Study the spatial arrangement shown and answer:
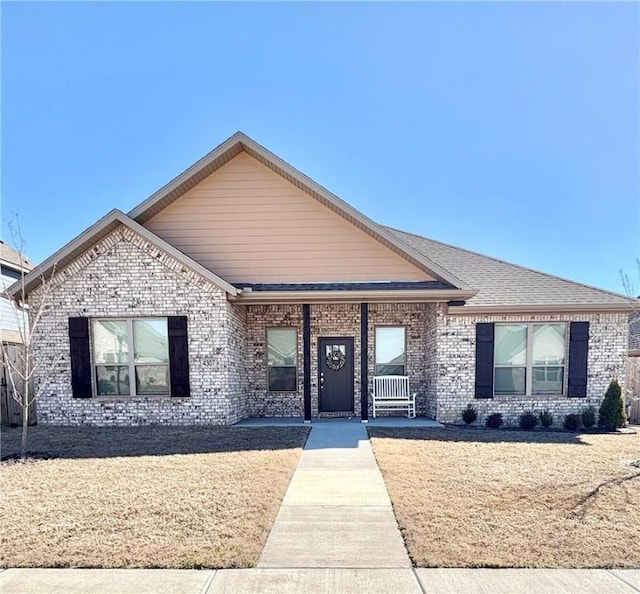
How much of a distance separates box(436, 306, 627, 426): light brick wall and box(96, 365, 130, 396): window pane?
281 inches

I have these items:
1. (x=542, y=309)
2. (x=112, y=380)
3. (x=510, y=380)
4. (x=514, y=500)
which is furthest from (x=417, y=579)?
(x=112, y=380)

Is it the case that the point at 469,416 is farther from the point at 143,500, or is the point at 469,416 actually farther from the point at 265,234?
the point at 143,500

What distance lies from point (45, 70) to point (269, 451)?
402 inches

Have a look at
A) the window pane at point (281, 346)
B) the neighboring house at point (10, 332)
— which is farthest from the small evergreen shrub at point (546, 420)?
the neighboring house at point (10, 332)

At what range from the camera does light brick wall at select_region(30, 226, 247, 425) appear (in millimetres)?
8703

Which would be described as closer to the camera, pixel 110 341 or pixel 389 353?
pixel 110 341

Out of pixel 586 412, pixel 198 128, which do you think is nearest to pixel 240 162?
pixel 198 128

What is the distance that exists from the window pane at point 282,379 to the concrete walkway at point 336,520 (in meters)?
3.87

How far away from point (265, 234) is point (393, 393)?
5.10m

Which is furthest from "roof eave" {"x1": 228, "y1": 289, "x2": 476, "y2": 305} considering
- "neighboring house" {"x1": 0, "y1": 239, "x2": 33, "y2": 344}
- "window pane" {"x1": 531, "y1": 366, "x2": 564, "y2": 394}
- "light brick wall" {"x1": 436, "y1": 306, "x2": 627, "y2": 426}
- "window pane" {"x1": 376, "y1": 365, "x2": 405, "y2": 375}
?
"neighboring house" {"x1": 0, "y1": 239, "x2": 33, "y2": 344}

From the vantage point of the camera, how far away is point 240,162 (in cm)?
968

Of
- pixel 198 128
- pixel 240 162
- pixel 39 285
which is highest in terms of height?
pixel 198 128

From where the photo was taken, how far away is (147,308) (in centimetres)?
873

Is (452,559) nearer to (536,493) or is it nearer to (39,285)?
(536,493)
